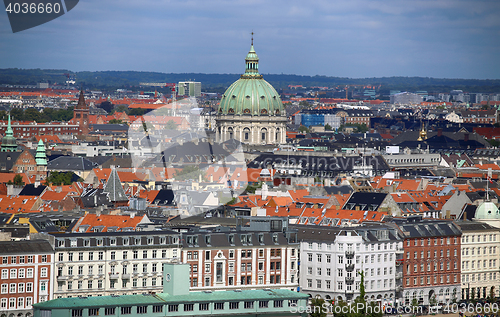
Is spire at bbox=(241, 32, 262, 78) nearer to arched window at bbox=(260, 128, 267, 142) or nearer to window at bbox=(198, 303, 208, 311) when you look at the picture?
arched window at bbox=(260, 128, 267, 142)

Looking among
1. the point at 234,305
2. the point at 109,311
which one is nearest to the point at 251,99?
the point at 234,305

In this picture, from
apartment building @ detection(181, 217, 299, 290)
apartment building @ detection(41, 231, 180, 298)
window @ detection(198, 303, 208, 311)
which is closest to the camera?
window @ detection(198, 303, 208, 311)

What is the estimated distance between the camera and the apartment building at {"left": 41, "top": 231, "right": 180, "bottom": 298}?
61.3 m

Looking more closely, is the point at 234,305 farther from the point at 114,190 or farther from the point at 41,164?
the point at 41,164

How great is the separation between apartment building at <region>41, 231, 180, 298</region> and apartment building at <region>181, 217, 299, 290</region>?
4.29 ft

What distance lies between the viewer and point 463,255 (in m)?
74.5

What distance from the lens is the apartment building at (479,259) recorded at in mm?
74438

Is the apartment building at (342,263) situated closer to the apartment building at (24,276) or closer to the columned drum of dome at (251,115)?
the apartment building at (24,276)

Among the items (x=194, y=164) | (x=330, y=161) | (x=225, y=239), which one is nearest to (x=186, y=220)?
(x=225, y=239)

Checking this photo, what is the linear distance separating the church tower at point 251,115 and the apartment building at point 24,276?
11462 cm

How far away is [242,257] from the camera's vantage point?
6475cm

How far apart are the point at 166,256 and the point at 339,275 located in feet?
33.0

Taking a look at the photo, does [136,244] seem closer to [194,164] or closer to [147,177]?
[147,177]

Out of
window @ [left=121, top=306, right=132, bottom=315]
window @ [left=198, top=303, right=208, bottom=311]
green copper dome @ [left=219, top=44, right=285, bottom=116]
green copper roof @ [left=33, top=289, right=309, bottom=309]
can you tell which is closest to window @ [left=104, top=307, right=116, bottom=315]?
green copper roof @ [left=33, top=289, right=309, bottom=309]
